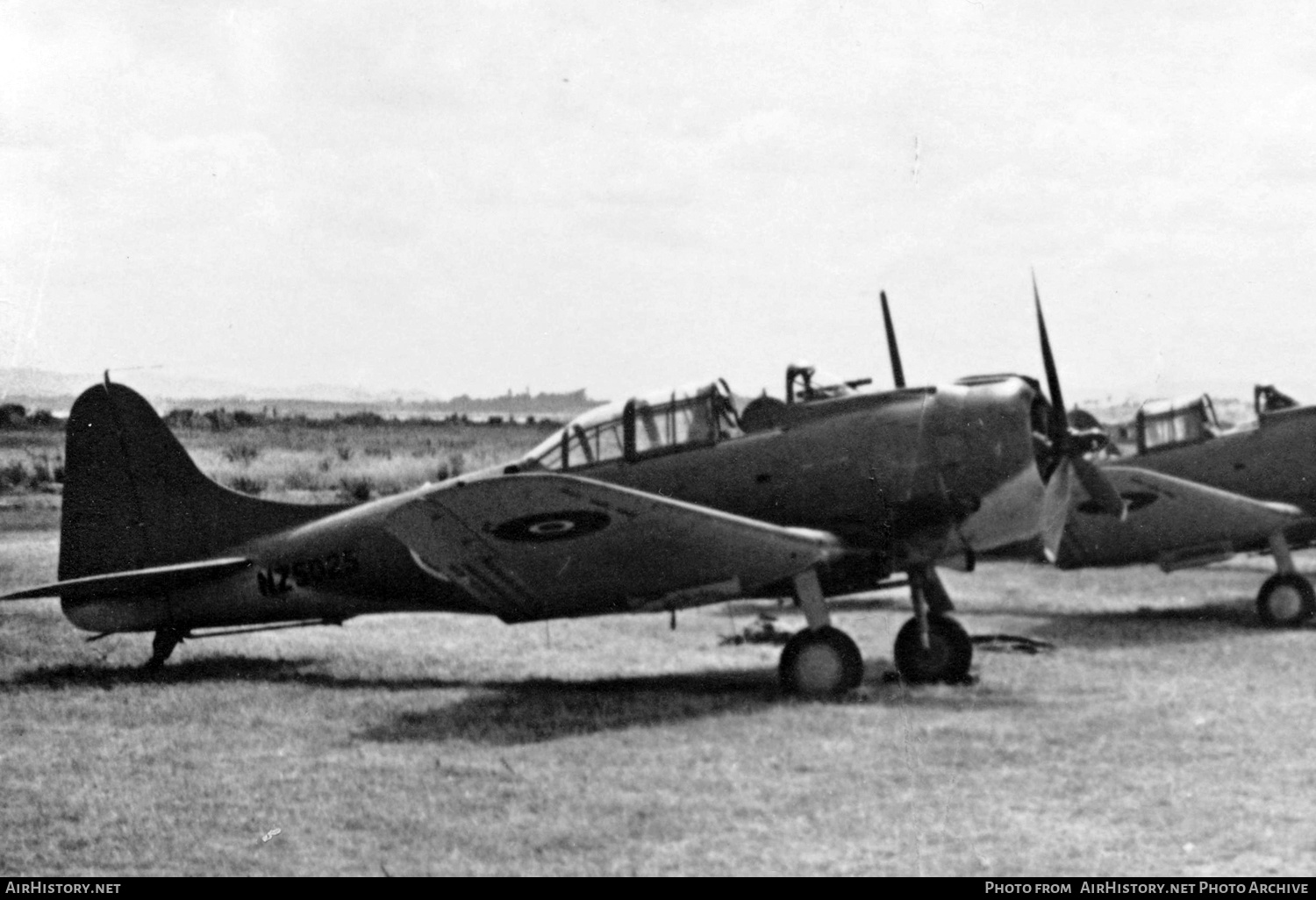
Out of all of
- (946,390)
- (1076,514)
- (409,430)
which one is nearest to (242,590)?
(946,390)

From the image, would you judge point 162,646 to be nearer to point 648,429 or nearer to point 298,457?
point 648,429

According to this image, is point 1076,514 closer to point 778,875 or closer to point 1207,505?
point 1207,505

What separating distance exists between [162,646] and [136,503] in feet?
4.20

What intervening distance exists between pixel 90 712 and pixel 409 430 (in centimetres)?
5877

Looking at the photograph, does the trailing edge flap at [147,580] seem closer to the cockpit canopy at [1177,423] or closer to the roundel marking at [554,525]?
the roundel marking at [554,525]

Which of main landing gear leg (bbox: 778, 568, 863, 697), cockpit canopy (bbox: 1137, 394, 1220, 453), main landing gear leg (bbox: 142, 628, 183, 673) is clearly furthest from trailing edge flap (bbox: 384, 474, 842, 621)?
cockpit canopy (bbox: 1137, 394, 1220, 453)

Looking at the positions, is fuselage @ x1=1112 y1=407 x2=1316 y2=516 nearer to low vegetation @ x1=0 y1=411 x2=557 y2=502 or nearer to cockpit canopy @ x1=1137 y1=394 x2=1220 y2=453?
cockpit canopy @ x1=1137 y1=394 x2=1220 y2=453

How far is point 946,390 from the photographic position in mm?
9266

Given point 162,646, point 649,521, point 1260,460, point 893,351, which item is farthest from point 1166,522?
point 162,646

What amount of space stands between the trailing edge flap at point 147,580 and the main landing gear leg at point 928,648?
5237 millimetres

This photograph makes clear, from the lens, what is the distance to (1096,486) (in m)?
9.70

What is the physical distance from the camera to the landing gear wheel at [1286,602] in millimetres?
13656

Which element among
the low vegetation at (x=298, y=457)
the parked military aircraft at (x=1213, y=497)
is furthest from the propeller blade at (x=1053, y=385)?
the low vegetation at (x=298, y=457)

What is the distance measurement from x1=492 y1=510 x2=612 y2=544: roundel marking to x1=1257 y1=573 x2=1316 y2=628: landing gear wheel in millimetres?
8424
